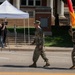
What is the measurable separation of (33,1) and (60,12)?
396cm

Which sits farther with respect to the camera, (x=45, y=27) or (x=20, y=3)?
(x=20, y=3)

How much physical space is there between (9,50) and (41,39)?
1109 centimetres

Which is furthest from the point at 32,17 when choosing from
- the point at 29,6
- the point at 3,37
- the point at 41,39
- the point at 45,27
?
the point at 41,39

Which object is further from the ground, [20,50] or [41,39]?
[41,39]

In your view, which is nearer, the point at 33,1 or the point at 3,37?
the point at 3,37

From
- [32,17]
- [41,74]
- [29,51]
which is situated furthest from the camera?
[32,17]

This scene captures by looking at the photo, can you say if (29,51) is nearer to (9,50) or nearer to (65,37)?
(9,50)

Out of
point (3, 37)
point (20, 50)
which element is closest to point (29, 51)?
point (20, 50)

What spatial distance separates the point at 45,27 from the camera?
34.5 m

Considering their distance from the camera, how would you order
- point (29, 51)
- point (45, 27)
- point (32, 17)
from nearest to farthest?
point (29, 51), point (45, 27), point (32, 17)

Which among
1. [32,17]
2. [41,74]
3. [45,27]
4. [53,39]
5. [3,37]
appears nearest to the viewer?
[41,74]

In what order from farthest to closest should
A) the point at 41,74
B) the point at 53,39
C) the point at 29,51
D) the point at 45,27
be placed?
the point at 45,27 → the point at 53,39 → the point at 29,51 → the point at 41,74

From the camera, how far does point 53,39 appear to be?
32188 mm

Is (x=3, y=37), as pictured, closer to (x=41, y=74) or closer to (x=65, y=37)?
(x=65, y=37)
